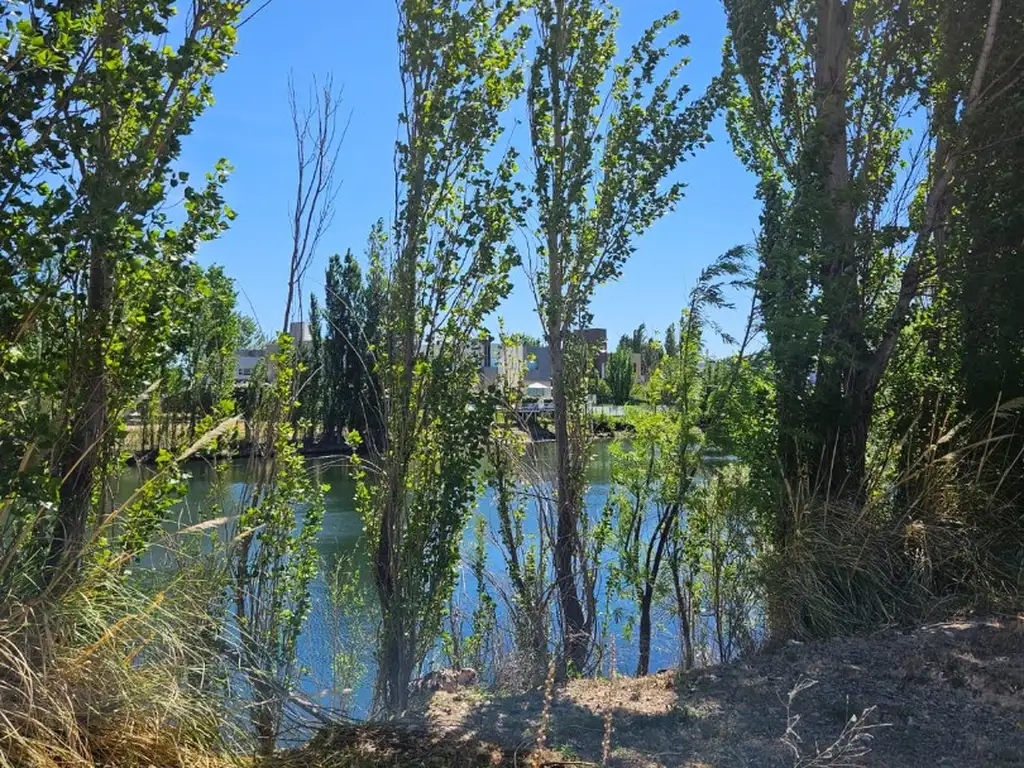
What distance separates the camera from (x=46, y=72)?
332cm

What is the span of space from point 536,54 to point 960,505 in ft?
16.6

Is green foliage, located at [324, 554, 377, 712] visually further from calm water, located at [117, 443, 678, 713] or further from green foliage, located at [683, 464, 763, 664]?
green foliage, located at [683, 464, 763, 664]

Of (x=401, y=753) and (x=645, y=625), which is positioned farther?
(x=645, y=625)

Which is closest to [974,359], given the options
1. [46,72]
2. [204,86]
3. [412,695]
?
[412,695]

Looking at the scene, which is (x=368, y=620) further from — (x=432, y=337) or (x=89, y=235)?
(x=89, y=235)

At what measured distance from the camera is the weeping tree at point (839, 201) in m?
6.74

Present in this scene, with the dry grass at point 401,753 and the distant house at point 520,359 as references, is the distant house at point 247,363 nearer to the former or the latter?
the distant house at point 520,359

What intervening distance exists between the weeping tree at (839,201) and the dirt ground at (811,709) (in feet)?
5.20

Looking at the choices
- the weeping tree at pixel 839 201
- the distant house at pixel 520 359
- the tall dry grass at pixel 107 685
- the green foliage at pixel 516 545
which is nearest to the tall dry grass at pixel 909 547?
the weeping tree at pixel 839 201

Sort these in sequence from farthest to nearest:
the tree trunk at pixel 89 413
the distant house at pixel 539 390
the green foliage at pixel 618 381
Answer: the green foliage at pixel 618 381
the distant house at pixel 539 390
the tree trunk at pixel 89 413

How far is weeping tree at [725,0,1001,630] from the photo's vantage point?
6742 millimetres

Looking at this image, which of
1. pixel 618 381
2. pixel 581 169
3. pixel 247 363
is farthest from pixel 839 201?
pixel 247 363

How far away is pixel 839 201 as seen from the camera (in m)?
6.90

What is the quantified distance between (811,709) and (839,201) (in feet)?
13.8
